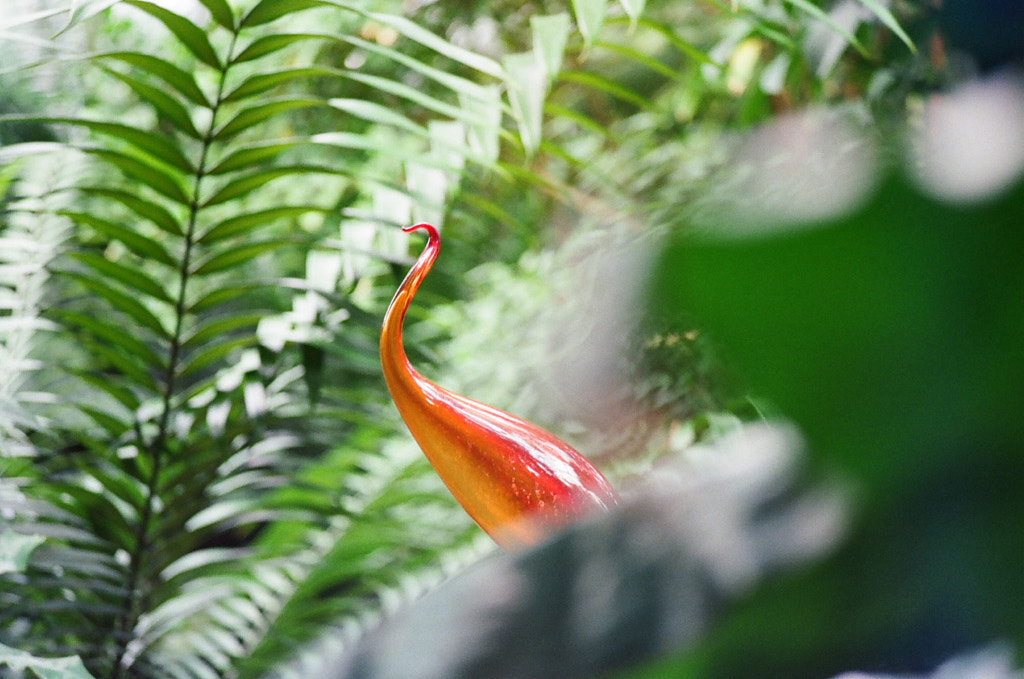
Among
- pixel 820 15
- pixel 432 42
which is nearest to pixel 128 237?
pixel 432 42

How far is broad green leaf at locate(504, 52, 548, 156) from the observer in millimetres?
364

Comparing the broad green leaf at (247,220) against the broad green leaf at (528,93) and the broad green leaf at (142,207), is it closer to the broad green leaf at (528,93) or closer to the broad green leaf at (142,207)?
the broad green leaf at (142,207)

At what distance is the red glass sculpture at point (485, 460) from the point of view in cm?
25

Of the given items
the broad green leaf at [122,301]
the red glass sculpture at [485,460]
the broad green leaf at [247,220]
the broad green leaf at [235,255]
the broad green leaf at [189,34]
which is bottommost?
the red glass sculpture at [485,460]

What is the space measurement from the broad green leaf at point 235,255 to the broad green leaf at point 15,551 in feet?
0.66

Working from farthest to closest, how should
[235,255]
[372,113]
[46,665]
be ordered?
[235,255], [372,113], [46,665]

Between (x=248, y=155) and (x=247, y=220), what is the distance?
4 centimetres

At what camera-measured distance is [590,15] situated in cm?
30

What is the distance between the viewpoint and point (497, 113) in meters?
0.48

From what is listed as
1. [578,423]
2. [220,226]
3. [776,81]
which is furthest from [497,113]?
[776,81]

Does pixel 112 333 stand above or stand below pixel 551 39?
below

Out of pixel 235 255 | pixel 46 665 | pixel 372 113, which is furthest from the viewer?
pixel 235 255

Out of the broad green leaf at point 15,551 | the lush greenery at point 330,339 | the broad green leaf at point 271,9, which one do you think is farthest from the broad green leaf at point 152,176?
the broad green leaf at point 15,551

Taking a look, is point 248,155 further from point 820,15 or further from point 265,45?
point 820,15
